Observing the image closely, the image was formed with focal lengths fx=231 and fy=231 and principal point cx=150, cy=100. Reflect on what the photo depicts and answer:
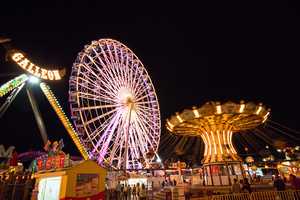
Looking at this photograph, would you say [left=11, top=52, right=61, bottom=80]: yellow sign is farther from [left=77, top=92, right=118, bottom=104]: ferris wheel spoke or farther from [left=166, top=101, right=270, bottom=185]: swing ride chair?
[left=166, top=101, right=270, bottom=185]: swing ride chair

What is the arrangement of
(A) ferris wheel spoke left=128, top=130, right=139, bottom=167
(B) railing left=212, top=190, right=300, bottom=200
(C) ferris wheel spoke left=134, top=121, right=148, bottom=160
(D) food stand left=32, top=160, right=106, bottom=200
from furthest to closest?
(C) ferris wheel spoke left=134, top=121, right=148, bottom=160 < (A) ferris wheel spoke left=128, top=130, right=139, bottom=167 < (D) food stand left=32, top=160, right=106, bottom=200 < (B) railing left=212, top=190, right=300, bottom=200

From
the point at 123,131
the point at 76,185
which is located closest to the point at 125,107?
the point at 123,131

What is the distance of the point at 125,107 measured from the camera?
23516mm

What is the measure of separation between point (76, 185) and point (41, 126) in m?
11.5

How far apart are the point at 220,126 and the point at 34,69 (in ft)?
50.8

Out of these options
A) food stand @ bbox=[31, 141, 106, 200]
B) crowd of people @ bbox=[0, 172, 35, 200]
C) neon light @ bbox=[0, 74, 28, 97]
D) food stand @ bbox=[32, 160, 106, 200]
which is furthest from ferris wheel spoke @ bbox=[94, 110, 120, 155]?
crowd of people @ bbox=[0, 172, 35, 200]

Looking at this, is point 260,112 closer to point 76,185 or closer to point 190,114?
point 190,114

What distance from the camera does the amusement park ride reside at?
20.0 metres

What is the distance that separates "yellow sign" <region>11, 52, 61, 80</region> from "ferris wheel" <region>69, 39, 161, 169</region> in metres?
1.51

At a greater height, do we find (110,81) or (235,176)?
(110,81)

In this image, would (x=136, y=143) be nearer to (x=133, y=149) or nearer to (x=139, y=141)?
(x=139, y=141)

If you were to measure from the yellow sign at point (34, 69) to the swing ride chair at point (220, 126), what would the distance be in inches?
422

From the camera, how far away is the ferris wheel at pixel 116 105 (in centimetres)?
2059

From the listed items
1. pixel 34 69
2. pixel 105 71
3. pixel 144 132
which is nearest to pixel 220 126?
pixel 144 132
